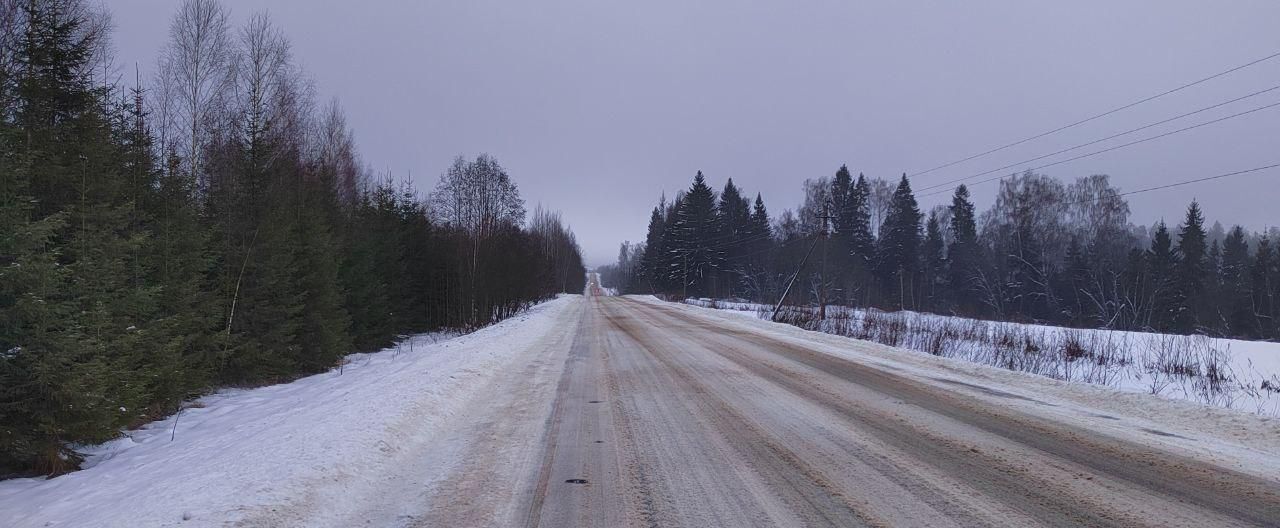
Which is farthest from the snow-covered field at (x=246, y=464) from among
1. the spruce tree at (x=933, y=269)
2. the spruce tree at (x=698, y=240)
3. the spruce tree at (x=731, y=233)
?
the spruce tree at (x=933, y=269)

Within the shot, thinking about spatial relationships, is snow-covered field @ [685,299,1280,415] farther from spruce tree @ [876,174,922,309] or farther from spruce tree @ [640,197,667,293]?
spruce tree @ [640,197,667,293]

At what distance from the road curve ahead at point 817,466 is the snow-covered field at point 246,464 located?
67 cm

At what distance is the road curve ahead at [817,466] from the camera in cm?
374

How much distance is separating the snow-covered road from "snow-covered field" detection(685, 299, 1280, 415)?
4352mm

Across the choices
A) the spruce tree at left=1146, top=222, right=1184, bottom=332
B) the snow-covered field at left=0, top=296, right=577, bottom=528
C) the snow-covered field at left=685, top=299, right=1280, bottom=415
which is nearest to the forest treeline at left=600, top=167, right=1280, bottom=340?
the spruce tree at left=1146, top=222, right=1184, bottom=332

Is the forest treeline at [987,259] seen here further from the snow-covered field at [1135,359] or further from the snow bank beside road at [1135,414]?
the snow bank beside road at [1135,414]

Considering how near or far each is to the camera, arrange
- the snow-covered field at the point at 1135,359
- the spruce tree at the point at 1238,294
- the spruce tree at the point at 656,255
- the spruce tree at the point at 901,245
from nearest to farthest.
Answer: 1. the snow-covered field at the point at 1135,359
2. the spruce tree at the point at 1238,294
3. the spruce tree at the point at 901,245
4. the spruce tree at the point at 656,255

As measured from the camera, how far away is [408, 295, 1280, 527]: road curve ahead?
3.74 m

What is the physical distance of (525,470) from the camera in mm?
4707

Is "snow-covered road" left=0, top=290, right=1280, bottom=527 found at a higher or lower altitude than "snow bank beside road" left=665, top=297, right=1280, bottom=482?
higher

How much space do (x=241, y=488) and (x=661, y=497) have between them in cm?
292

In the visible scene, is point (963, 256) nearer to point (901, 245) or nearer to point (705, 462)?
point (901, 245)

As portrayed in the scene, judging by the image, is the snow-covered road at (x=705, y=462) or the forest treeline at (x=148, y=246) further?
the forest treeline at (x=148, y=246)

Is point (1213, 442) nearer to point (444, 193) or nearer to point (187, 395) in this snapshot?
point (187, 395)
